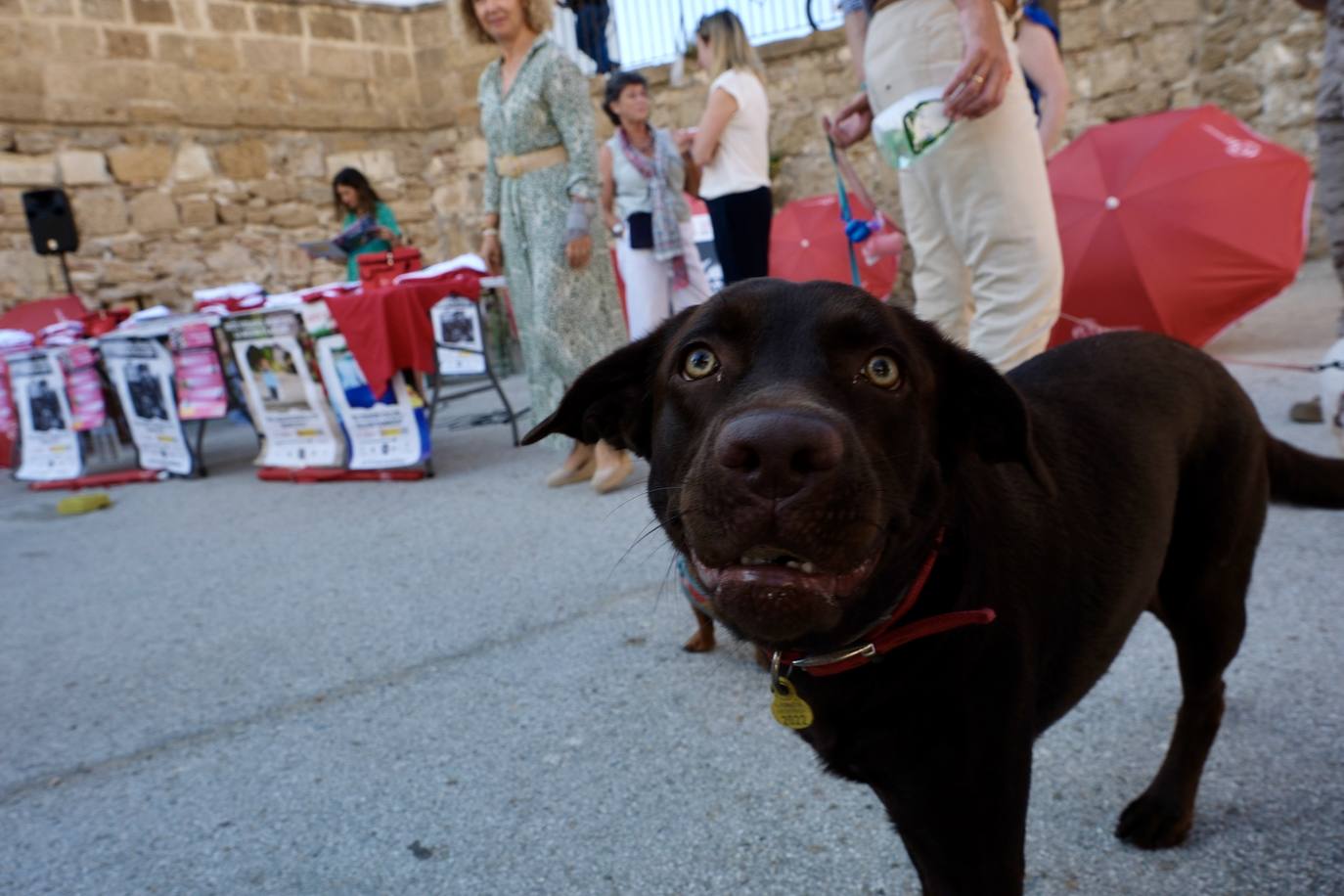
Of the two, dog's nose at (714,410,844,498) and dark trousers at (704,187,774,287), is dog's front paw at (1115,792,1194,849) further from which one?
dark trousers at (704,187,774,287)

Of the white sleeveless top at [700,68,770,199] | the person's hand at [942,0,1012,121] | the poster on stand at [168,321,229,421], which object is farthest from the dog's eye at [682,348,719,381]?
the poster on stand at [168,321,229,421]

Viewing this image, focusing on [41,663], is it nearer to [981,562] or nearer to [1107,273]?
[981,562]

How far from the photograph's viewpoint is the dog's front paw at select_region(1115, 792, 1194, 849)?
64.3 inches

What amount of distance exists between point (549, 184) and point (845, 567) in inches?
145

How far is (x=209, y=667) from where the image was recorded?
2914 millimetres

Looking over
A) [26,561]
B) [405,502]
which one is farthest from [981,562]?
[26,561]

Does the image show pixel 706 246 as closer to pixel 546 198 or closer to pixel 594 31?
pixel 594 31

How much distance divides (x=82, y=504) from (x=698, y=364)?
5.80m

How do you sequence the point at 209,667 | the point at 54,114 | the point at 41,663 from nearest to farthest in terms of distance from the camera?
1. the point at 209,667
2. the point at 41,663
3. the point at 54,114

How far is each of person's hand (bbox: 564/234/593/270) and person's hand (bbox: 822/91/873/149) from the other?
1472mm

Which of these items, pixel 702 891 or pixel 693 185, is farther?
pixel 693 185

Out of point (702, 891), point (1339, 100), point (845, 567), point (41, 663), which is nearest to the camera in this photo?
point (845, 567)

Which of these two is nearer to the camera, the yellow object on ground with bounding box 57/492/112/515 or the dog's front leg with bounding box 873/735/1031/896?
the dog's front leg with bounding box 873/735/1031/896

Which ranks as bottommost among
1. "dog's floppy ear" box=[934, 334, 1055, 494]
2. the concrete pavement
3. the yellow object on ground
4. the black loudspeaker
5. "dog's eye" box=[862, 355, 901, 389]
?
the concrete pavement
